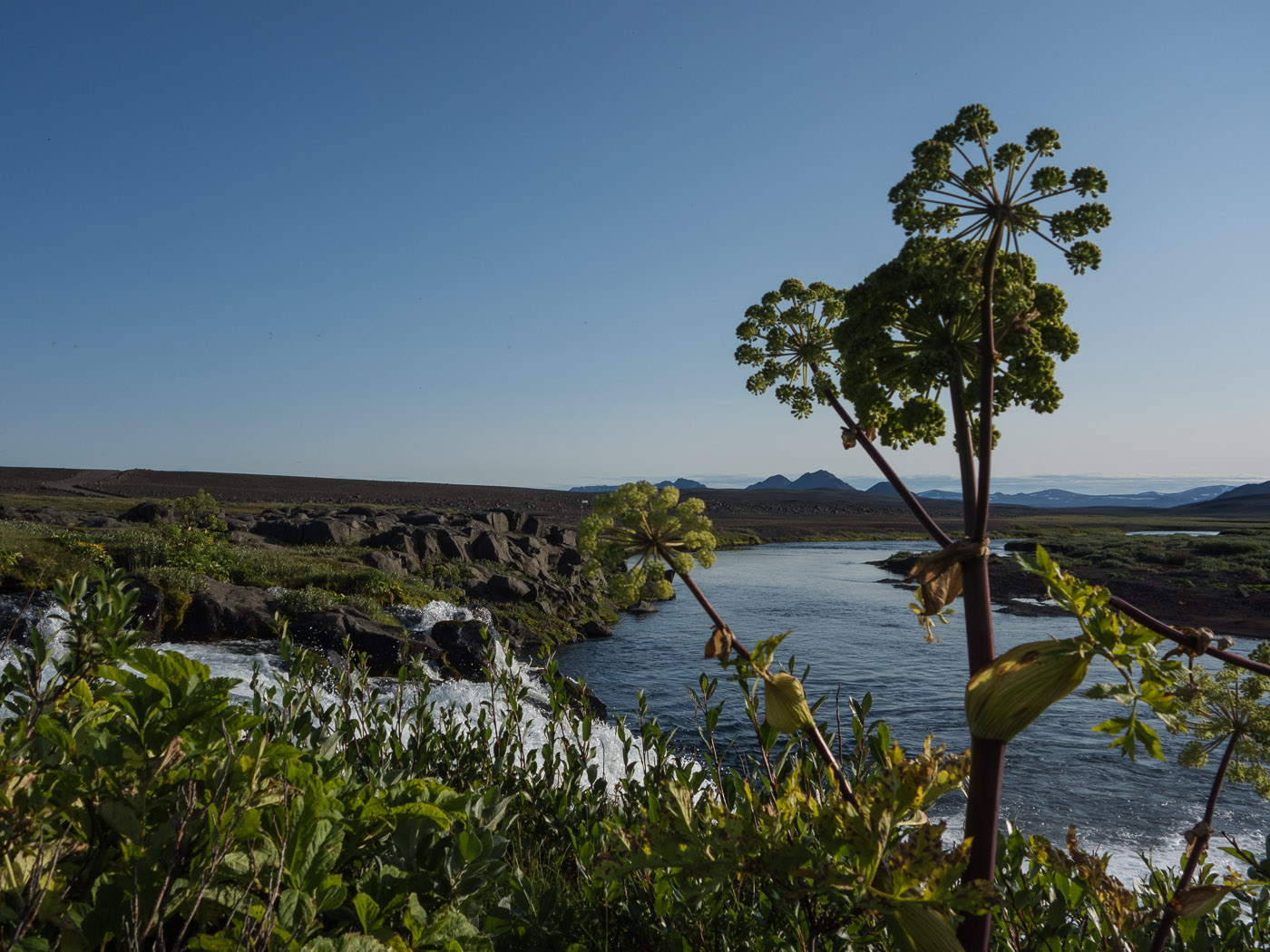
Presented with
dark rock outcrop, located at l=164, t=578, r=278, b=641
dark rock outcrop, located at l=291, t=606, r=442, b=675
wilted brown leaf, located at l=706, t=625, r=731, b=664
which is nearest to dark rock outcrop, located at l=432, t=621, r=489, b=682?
dark rock outcrop, located at l=291, t=606, r=442, b=675

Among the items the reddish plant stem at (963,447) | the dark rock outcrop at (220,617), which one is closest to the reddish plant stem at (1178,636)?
the reddish plant stem at (963,447)

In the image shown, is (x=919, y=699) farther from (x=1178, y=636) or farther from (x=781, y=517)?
(x=781, y=517)

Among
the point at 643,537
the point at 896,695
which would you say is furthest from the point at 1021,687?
the point at 896,695

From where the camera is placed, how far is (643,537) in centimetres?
137

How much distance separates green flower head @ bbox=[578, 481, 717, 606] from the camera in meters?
1.36

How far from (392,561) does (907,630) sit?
1513 cm

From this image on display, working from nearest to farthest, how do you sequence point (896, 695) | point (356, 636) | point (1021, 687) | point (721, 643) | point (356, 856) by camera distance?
point (1021, 687), point (721, 643), point (356, 856), point (356, 636), point (896, 695)

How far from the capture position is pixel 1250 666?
991mm

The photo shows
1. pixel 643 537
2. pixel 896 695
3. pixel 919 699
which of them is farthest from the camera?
pixel 896 695

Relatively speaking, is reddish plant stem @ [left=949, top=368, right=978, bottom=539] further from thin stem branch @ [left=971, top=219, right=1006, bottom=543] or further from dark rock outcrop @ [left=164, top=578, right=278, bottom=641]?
dark rock outcrop @ [left=164, top=578, right=278, bottom=641]

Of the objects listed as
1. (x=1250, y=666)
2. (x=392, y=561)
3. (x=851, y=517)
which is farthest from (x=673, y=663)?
(x=851, y=517)

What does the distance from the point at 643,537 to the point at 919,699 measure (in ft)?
46.4

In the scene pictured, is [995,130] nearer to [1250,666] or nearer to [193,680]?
[1250,666]

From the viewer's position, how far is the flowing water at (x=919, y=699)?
8797 millimetres
